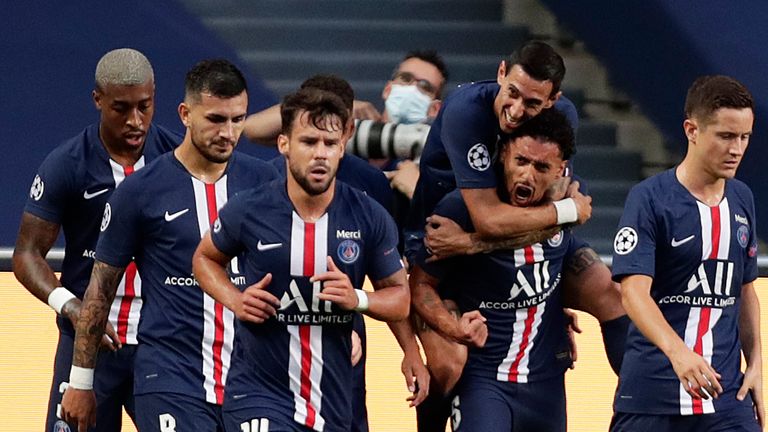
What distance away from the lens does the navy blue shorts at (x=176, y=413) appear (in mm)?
6184

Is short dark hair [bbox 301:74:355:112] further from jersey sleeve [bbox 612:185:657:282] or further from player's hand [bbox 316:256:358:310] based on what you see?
jersey sleeve [bbox 612:185:657:282]

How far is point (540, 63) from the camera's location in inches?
251

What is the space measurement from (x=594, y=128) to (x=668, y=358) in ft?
17.5

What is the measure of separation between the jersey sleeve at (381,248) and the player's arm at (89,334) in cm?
90

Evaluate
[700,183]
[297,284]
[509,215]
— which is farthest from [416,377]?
[700,183]

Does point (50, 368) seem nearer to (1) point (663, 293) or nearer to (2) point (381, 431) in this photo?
(2) point (381, 431)

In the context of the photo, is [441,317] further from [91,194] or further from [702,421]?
[91,194]

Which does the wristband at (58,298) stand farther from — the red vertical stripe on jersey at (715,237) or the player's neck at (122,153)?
the red vertical stripe on jersey at (715,237)

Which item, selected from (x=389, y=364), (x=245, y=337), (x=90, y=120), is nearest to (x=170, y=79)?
(x=90, y=120)

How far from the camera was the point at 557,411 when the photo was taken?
22.1ft

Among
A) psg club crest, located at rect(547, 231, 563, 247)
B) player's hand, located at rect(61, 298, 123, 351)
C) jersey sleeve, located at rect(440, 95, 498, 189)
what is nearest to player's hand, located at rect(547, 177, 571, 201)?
psg club crest, located at rect(547, 231, 563, 247)

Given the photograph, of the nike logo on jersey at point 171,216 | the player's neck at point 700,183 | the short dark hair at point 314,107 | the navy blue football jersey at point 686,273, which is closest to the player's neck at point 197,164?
the nike logo on jersey at point 171,216

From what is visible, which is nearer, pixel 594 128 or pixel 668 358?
pixel 668 358

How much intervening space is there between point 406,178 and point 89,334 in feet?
5.44
